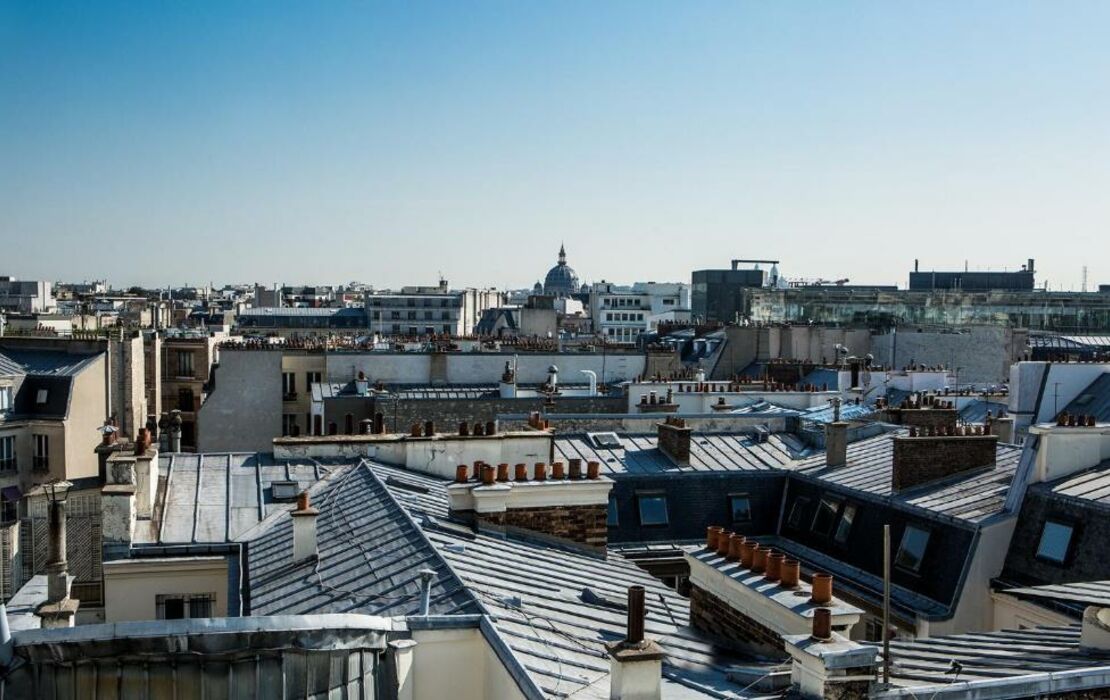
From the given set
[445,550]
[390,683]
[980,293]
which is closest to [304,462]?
[445,550]

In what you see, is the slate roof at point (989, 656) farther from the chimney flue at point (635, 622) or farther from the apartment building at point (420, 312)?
the apartment building at point (420, 312)

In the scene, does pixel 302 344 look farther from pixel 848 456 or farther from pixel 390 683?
pixel 390 683

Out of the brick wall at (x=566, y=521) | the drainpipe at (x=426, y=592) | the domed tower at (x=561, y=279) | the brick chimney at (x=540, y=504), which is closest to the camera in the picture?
the drainpipe at (x=426, y=592)

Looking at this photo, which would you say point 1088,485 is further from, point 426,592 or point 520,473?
point 426,592

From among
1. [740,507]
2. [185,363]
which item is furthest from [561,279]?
[740,507]

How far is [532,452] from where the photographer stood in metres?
18.2

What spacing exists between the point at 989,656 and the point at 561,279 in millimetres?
162789

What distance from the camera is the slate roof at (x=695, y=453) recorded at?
69.6ft

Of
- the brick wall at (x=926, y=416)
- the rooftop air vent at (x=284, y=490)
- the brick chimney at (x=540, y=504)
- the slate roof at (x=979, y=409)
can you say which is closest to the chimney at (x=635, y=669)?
the brick chimney at (x=540, y=504)

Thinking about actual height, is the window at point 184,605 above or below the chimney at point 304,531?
below

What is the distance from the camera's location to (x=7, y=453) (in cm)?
3584

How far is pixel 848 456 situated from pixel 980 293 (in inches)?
1963

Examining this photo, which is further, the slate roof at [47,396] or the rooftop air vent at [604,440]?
the slate roof at [47,396]

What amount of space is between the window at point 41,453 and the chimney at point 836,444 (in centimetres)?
2677
